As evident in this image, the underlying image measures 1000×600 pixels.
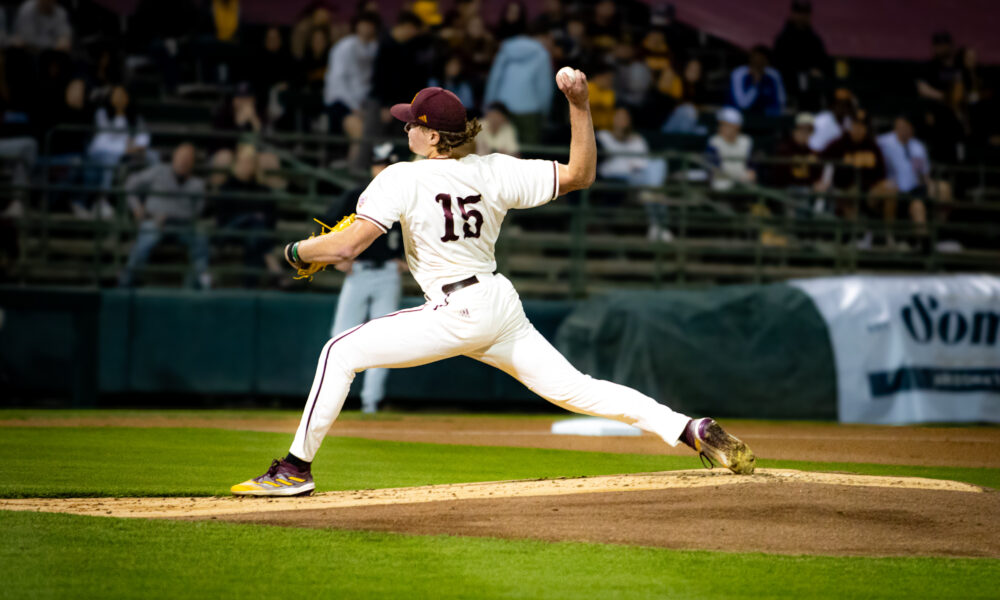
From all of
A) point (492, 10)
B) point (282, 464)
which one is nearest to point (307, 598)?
point (282, 464)

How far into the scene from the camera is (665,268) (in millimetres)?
15039

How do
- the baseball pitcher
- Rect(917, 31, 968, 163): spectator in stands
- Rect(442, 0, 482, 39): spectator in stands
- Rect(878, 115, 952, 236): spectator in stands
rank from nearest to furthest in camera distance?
the baseball pitcher
Rect(878, 115, 952, 236): spectator in stands
Rect(442, 0, 482, 39): spectator in stands
Rect(917, 31, 968, 163): spectator in stands

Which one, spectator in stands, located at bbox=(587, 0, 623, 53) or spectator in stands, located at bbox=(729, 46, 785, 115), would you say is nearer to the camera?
spectator in stands, located at bbox=(729, 46, 785, 115)

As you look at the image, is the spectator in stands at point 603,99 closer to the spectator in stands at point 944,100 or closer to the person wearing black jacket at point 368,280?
the person wearing black jacket at point 368,280

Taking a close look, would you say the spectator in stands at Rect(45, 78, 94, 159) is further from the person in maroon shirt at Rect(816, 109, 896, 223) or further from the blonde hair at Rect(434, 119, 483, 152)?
the blonde hair at Rect(434, 119, 483, 152)

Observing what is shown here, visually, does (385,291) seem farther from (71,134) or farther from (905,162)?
(905,162)

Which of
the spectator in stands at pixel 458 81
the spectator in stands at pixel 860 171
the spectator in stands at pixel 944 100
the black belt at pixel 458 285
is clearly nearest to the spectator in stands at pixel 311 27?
the spectator in stands at pixel 458 81

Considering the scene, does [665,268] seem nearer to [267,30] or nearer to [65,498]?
[267,30]

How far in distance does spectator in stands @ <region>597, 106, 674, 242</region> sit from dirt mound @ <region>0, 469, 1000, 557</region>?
8.47 m

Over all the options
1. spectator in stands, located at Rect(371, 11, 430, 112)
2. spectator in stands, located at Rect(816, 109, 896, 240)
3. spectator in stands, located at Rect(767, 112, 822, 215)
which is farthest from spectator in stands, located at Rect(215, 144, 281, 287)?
spectator in stands, located at Rect(816, 109, 896, 240)

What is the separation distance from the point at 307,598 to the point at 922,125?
620 inches

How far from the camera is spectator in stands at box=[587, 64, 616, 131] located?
15.3 m

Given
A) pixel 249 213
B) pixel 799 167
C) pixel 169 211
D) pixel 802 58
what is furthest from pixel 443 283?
pixel 802 58

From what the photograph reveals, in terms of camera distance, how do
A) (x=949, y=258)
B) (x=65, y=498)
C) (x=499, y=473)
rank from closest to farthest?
(x=65, y=498) → (x=499, y=473) → (x=949, y=258)
